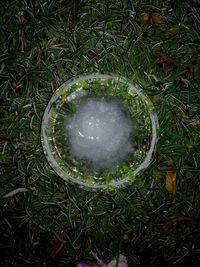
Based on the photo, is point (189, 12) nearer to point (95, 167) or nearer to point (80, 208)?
point (95, 167)

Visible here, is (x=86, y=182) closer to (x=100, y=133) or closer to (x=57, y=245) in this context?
(x=100, y=133)

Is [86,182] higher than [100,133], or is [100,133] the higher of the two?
[100,133]

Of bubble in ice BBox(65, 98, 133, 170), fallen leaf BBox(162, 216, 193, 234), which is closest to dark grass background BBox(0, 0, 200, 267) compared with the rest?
fallen leaf BBox(162, 216, 193, 234)

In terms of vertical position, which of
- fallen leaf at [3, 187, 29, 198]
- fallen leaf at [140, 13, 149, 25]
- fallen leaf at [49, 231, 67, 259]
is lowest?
fallen leaf at [49, 231, 67, 259]

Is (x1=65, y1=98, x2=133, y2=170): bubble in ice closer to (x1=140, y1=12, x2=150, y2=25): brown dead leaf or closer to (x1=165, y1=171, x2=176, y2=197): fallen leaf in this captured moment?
(x1=165, y1=171, x2=176, y2=197): fallen leaf

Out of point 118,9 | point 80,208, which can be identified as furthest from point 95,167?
point 118,9

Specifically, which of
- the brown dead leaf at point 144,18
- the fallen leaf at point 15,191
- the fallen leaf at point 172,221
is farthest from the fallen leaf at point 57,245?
the brown dead leaf at point 144,18

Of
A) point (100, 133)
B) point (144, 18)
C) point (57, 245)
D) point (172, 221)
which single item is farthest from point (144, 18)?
point (57, 245)
